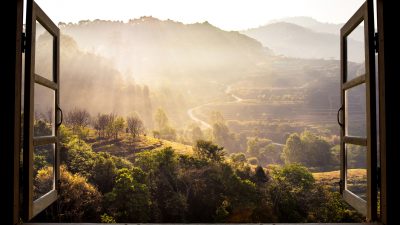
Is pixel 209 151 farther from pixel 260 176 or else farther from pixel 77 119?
pixel 77 119

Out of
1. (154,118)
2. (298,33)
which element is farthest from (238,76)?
(154,118)

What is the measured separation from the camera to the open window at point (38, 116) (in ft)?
6.05

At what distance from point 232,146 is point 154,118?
13.1 ft

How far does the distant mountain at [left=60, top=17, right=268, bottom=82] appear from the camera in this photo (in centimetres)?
1688

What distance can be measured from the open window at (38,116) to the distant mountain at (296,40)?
1705 centimetres

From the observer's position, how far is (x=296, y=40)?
2094cm

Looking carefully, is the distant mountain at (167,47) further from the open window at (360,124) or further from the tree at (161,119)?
the open window at (360,124)

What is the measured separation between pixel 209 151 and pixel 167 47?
646cm

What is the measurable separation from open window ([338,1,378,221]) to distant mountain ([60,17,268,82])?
1474 cm

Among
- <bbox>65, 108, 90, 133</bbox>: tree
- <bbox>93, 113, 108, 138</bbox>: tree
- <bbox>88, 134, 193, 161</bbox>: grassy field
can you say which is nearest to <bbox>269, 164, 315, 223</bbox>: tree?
<bbox>88, 134, 193, 161</bbox>: grassy field
